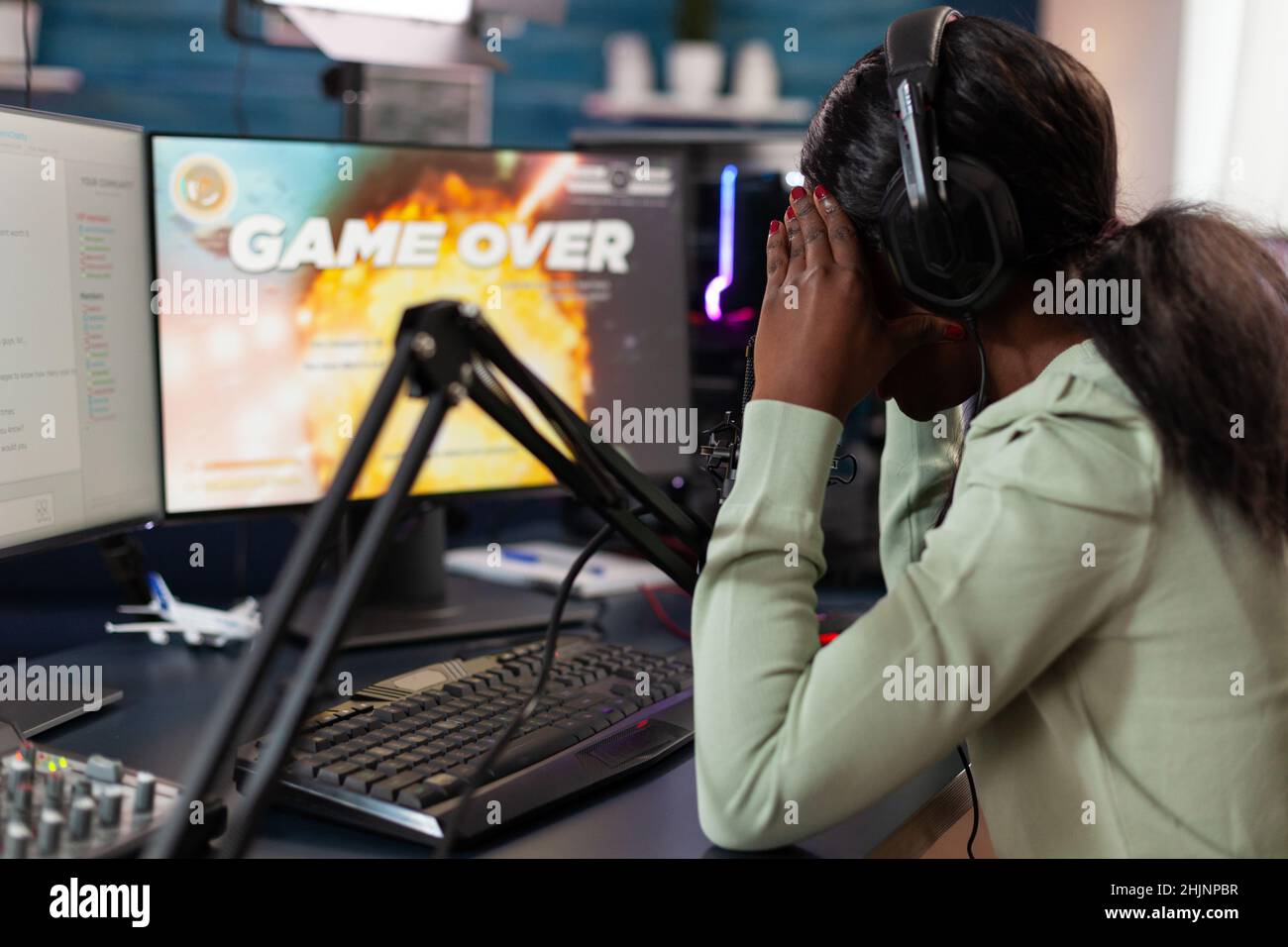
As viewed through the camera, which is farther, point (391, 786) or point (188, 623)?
point (188, 623)

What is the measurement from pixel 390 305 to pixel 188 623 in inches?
15.3

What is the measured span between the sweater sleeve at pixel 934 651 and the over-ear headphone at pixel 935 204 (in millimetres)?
108

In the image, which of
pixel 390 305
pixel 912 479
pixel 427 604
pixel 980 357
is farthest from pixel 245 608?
pixel 980 357

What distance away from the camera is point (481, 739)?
32.2 inches

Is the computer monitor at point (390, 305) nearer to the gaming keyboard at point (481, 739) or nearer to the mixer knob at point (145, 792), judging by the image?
the gaming keyboard at point (481, 739)

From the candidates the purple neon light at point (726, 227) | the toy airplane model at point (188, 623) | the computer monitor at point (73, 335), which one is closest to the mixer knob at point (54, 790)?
the computer monitor at point (73, 335)

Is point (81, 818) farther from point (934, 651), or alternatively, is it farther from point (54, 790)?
point (934, 651)

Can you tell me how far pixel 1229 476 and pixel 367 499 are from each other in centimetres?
81

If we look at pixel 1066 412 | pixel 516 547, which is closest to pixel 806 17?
pixel 516 547

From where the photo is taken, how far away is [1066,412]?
70cm

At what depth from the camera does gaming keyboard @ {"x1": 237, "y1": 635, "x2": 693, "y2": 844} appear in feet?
2.44

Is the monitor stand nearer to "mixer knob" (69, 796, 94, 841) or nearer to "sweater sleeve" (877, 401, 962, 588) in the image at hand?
"sweater sleeve" (877, 401, 962, 588)

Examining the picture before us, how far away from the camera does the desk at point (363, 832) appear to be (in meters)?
0.74

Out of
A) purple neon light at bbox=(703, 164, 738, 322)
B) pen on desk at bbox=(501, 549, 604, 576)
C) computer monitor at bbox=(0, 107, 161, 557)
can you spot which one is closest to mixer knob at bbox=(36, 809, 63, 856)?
computer monitor at bbox=(0, 107, 161, 557)
